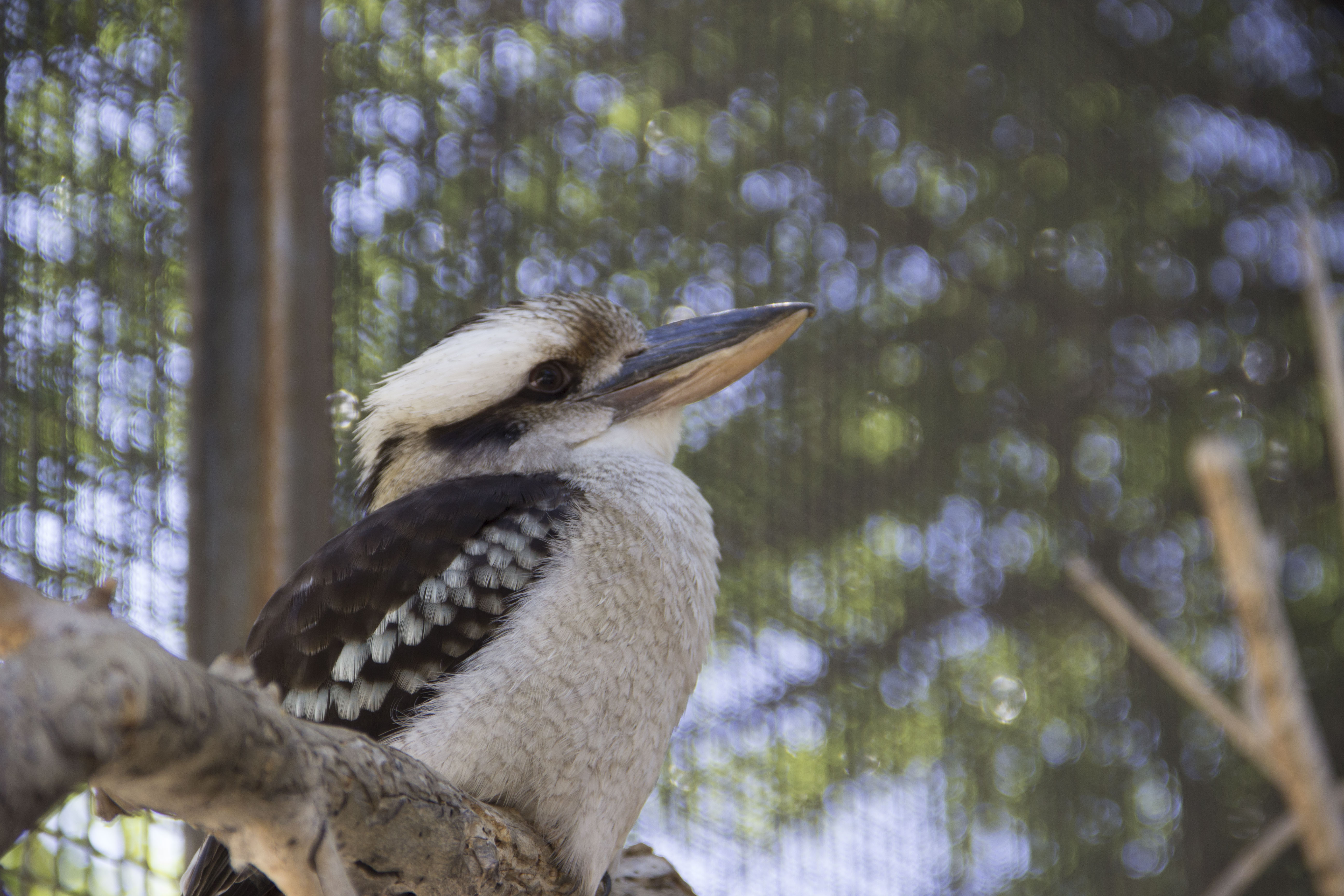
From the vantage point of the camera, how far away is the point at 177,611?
47.8 inches

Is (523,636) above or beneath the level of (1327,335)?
above

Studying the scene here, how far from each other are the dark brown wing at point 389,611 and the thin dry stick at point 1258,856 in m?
1.04

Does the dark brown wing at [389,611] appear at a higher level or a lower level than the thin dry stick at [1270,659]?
higher

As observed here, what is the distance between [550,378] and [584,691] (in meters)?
0.44

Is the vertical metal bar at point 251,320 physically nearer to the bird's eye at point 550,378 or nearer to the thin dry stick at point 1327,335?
the bird's eye at point 550,378

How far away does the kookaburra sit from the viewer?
0.90 meters

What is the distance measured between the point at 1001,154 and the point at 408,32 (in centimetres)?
129

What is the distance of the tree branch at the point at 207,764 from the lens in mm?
387

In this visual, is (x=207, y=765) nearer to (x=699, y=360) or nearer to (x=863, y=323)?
(x=699, y=360)

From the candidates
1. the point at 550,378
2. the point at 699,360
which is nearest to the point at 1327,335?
the point at 699,360

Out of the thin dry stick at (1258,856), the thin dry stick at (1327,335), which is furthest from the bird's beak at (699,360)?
the thin dry stick at (1258,856)

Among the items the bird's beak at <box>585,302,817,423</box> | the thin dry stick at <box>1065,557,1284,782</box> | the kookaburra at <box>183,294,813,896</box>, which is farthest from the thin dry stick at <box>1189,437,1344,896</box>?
the kookaburra at <box>183,294,813,896</box>

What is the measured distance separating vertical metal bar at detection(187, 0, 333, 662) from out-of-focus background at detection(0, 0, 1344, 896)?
6 centimetres

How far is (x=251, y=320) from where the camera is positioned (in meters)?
1.09
